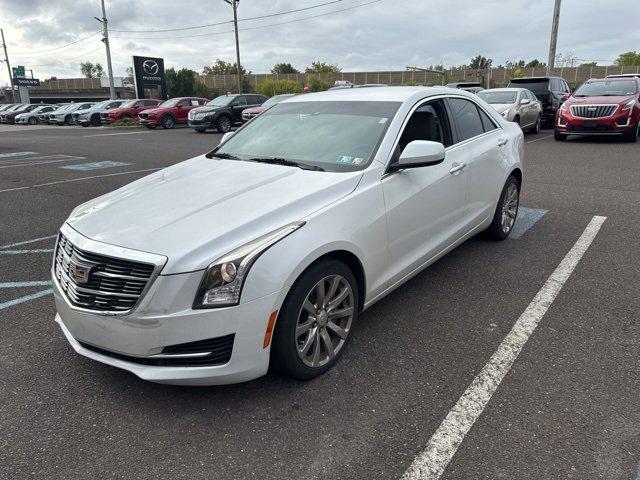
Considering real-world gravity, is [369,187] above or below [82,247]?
above

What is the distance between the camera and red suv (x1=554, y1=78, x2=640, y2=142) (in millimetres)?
12820

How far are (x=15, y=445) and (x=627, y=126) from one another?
1460 cm

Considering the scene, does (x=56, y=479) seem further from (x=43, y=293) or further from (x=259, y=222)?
(x=43, y=293)

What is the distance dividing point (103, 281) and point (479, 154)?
3.34 meters

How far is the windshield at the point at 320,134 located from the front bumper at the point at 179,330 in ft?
4.24

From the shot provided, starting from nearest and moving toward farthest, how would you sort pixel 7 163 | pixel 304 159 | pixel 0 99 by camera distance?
pixel 304 159 < pixel 7 163 < pixel 0 99

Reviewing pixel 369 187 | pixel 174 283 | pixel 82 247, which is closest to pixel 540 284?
pixel 369 187

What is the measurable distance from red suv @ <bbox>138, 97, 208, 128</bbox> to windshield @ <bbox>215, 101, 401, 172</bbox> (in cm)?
2315

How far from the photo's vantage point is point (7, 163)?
12688 mm

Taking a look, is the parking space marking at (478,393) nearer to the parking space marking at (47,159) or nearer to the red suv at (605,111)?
the red suv at (605,111)

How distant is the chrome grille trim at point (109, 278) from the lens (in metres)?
2.40

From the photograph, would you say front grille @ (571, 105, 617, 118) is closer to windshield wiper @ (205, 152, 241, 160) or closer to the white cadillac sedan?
the white cadillac sedan

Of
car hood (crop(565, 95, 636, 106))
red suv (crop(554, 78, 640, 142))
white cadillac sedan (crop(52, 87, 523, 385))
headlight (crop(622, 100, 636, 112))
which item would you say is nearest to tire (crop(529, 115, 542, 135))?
red suv (crop(554, 78, 640, 142))

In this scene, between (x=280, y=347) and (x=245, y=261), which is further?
(x=280, y=347)
